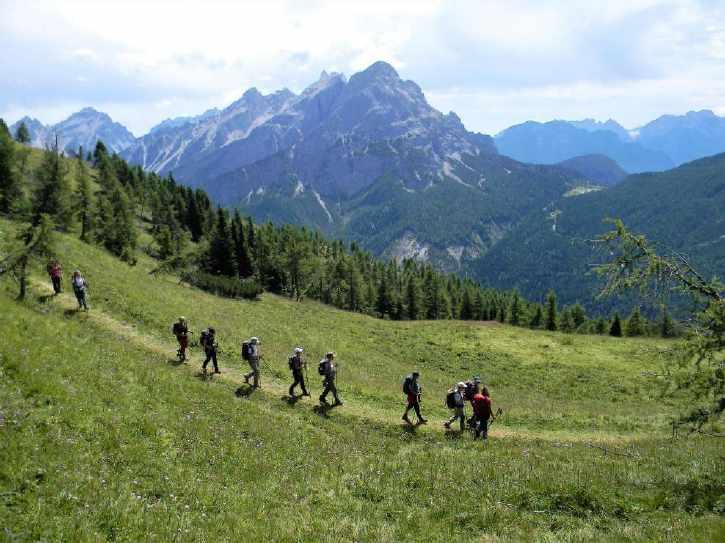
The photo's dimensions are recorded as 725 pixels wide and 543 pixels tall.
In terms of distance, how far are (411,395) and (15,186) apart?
6448cm

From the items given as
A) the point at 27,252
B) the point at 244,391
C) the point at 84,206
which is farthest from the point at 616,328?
the point at 27,252

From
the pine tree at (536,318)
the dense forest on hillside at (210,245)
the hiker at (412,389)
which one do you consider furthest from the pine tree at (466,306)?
the hiker at (412,389)

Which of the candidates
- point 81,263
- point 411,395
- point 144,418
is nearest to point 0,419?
point 144,418

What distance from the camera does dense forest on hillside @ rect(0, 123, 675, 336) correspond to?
64.2 m

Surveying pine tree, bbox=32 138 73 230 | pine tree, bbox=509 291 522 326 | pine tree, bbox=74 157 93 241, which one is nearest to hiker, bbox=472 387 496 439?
pine tree, bbox=32 138 73 230

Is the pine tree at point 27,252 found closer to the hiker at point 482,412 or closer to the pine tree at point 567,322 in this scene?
the hiker at point 482,412

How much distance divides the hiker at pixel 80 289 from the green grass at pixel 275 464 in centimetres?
76

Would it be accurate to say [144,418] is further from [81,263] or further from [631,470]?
[81,263]

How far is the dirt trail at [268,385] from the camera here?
2480 centimetres

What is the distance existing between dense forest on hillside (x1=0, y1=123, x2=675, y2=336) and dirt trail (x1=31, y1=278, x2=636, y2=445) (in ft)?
66.5

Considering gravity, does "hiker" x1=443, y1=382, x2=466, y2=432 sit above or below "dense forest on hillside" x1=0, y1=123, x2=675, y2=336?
below

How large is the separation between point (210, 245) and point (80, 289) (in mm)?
65648

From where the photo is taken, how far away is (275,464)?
1570cm

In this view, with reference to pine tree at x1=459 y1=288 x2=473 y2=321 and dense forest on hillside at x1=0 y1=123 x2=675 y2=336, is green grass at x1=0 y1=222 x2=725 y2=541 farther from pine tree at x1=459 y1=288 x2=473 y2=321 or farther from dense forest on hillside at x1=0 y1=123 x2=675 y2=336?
pine tree at x1=459 y1=288 x2=473 y2=321
